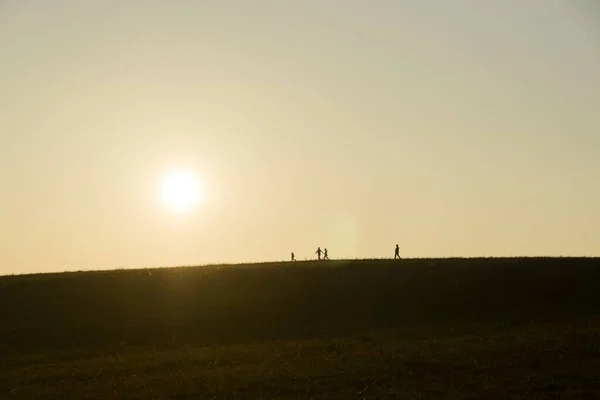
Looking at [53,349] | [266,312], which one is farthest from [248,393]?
[266,312]

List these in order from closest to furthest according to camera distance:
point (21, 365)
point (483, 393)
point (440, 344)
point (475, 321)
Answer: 1. point (483, 393)
2. point (440, 344)
3. point (21, 365)
4. point (475, 321)

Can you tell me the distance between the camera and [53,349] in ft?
151

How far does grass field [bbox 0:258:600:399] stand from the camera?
1161 inches

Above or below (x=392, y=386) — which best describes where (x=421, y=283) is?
above

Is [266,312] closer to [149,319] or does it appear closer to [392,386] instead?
[149,319]

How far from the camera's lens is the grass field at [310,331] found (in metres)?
29.5

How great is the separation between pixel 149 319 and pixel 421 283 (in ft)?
75.4

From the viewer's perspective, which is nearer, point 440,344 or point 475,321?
point 440,344

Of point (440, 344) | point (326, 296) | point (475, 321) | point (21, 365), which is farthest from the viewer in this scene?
point (326, 296)

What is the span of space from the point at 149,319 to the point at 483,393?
107 ft

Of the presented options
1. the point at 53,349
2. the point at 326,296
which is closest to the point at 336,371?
the point at 53,349

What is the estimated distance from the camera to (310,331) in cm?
4822

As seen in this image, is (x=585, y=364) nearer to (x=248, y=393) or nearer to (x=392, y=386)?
(x=392, y=386)

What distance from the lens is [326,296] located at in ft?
190
